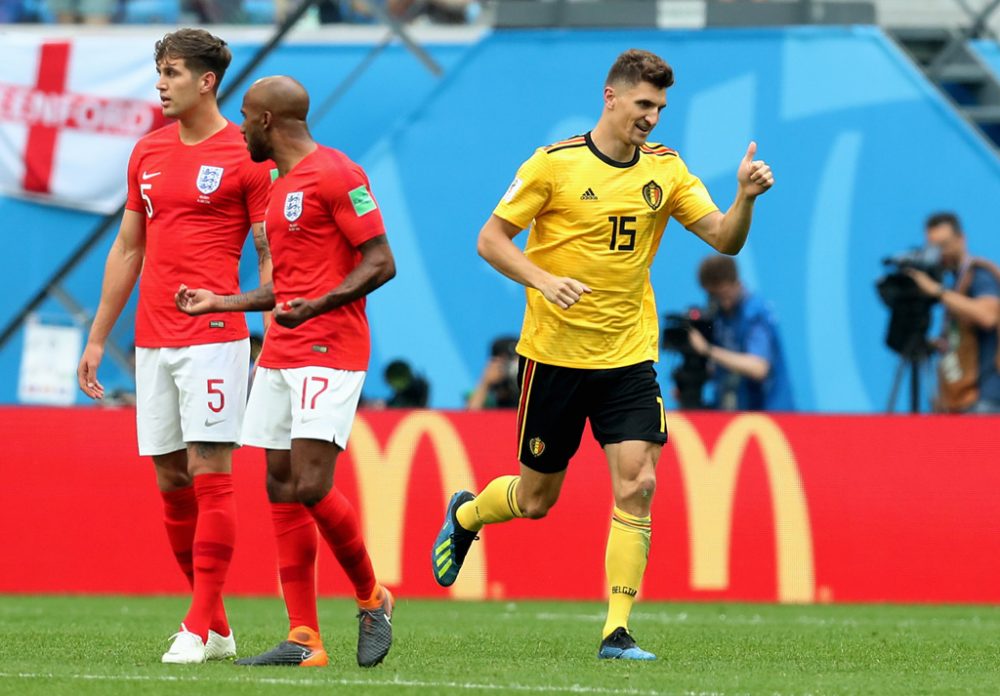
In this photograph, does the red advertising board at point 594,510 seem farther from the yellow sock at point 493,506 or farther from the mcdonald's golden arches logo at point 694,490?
the yellow sock at point 493,506

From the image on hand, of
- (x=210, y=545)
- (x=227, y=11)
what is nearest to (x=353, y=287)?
(x=210, y=545)

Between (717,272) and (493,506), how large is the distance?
4.62 m

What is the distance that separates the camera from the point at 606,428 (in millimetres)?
7598

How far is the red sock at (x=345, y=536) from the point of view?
6.79 meters

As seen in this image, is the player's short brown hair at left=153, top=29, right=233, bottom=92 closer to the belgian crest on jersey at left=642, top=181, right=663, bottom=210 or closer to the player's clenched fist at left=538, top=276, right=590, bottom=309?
the player's clenched fist at left=538, top=276, right=590, bottom=309

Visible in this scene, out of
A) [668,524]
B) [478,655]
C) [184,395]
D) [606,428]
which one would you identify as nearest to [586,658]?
[478,655]

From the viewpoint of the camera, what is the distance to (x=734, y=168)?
15.5 m

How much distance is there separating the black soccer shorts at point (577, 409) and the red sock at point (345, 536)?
3.81 ft

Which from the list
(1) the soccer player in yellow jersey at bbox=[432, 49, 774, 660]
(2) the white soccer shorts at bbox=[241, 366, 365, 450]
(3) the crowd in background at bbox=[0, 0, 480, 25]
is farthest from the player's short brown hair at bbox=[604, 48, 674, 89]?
(3) the crowd in background at bbox=[0, 0, 480, 25]

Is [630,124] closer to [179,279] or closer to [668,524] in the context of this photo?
[179,279]

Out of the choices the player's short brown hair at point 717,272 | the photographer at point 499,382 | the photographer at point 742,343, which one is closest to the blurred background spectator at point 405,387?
the photographer at point 499,382

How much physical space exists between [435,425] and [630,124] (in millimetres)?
4398

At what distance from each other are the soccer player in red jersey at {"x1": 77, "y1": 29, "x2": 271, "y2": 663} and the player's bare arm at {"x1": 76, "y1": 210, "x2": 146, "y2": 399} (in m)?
0.16

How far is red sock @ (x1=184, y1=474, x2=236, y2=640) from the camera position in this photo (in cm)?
703
